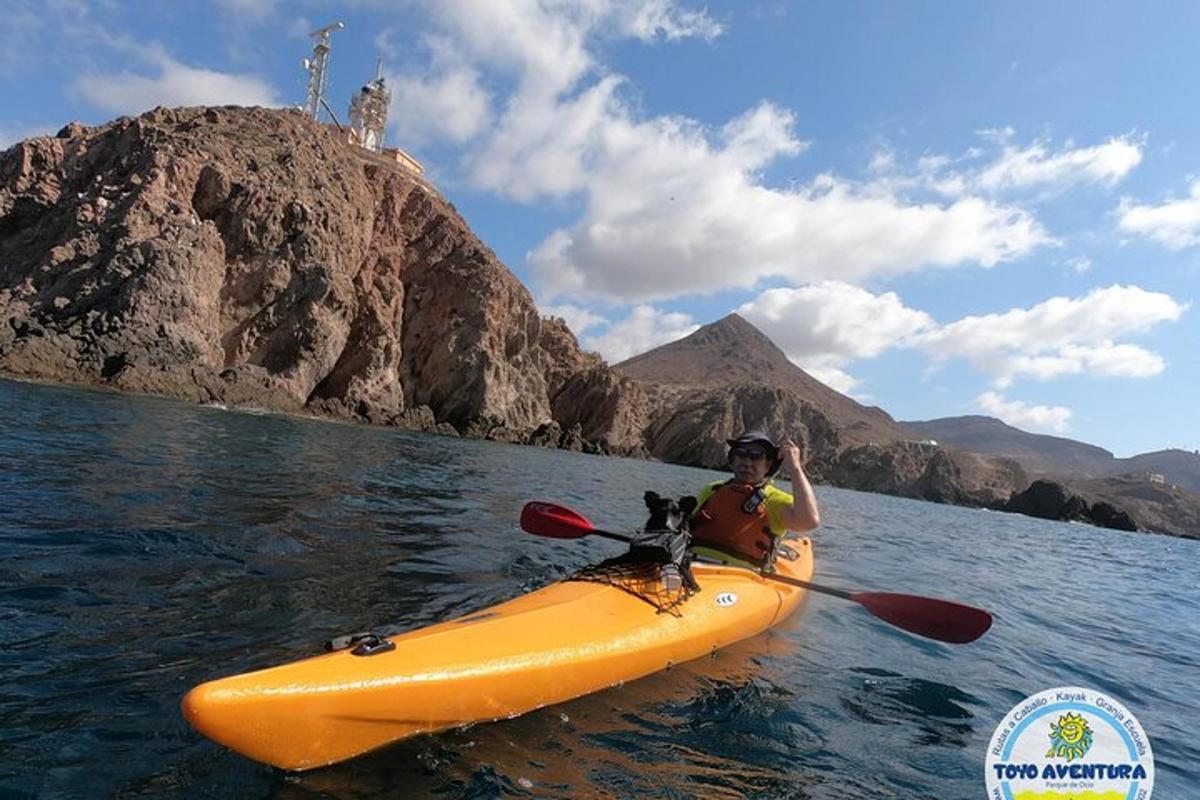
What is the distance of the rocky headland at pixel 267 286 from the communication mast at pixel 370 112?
10.4 m

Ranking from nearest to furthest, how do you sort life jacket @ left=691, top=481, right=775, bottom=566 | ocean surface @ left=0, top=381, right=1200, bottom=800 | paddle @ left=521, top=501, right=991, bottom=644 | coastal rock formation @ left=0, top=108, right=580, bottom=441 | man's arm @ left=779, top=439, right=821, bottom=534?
ocean surface @ left=0, top=381, right=1200, bottom=800 < paddle @ left=521, top=501, right=991, bottom=644 < man's arm @ left=779, top=439, right=821, bottom=534 < life jacket @ left=691, top=481, right=775, bottom=566 < coastal rock formation @ left=0, top=108, right=580, bottom=441

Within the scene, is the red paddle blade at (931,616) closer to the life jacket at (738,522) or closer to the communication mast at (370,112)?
the life jacket at (738,522)

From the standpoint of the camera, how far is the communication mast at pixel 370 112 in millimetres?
66188

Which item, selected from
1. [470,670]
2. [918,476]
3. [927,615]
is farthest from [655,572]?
[918,476]

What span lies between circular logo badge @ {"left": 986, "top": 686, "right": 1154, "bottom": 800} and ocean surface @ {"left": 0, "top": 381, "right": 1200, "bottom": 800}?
0.70 m

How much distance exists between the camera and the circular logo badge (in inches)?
123

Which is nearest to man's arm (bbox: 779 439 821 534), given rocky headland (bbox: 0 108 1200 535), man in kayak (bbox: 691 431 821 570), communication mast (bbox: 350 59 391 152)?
man in kayak (bbox: 691 431 821 570)

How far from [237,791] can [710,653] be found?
3676 millimetres

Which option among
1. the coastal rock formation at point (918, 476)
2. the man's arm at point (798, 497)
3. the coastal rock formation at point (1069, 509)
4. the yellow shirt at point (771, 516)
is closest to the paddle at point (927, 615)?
the man's arm at point (798, 497)

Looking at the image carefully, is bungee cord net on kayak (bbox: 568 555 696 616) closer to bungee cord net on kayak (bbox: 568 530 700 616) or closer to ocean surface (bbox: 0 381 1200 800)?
bungee cord net on kayak (bbox: 568 530 700 616)

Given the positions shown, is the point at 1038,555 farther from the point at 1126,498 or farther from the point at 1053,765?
the point at 1126,498

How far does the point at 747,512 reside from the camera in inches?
257

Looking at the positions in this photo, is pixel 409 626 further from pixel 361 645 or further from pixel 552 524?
pixel 552 524

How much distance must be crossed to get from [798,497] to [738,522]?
2.99 ft
